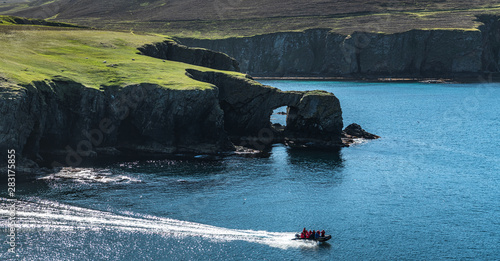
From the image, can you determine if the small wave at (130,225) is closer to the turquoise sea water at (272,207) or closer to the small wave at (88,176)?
the turquoise sea water at (272,207)

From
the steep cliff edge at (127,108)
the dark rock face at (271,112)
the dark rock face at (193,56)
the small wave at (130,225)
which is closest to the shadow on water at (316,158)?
the steep cliff edge at (127,108)

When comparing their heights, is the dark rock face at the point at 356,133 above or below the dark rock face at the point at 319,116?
below

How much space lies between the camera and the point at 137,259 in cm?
5519

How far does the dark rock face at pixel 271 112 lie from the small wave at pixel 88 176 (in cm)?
3199

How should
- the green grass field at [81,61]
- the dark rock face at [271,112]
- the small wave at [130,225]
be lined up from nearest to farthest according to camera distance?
the small wave at [130,225] → the green grass field at [81,61] → the dark rock face at [271,112]

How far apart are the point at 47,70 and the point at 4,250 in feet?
157

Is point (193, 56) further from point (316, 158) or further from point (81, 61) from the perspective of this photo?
point (316, 158)

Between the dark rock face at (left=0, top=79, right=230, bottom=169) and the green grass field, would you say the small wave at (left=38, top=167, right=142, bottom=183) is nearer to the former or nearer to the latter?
the dark rock face at (left=0, top=79, right=230, bottom=169)

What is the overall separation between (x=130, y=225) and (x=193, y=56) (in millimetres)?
77472

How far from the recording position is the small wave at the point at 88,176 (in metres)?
79.2

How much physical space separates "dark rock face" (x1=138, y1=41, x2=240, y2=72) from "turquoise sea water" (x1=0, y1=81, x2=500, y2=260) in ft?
132

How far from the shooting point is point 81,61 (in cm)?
10938

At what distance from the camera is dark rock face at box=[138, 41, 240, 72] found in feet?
442

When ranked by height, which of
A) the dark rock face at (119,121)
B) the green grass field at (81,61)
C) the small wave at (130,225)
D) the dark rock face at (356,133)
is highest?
the green grass field at (81,61)
